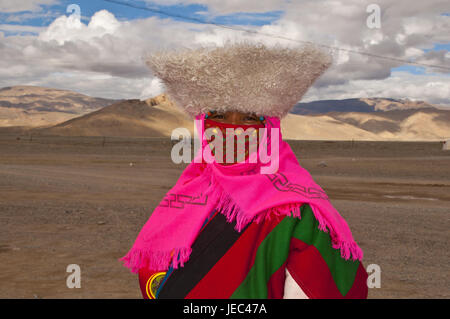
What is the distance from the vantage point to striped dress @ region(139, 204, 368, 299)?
5.80 feet

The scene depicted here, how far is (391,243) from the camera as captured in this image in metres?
8.60

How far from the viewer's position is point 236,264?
189 centimetres

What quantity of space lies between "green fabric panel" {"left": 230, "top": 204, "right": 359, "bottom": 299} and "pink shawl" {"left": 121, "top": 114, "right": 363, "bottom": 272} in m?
0.03

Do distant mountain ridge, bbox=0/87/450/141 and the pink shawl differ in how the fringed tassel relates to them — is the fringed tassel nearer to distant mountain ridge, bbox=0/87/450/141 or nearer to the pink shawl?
the pink shawl

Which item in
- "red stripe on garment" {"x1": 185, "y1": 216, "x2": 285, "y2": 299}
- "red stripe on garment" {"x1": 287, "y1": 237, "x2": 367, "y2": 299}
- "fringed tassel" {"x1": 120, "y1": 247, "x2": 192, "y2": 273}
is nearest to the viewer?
"red stripe on garment" {"x1": 287, "y1": 237, "x2": 367, "y2": 299}

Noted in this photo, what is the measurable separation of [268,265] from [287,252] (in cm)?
9

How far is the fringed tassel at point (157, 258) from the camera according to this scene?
78.8 inches

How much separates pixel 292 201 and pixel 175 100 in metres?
0.85

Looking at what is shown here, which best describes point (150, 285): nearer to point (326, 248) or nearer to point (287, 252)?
point (287, 252)

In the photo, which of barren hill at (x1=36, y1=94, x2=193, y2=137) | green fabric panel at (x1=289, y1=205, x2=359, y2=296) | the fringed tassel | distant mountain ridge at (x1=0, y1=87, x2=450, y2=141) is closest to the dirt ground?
the fringed tassel

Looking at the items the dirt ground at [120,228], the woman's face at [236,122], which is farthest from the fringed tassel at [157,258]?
the dirt ground at [120,228]

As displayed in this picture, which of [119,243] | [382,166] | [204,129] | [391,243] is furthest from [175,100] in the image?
[382,166]

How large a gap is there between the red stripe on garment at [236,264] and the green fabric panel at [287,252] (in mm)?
35

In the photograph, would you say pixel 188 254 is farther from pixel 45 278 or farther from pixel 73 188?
pixel 73 188
